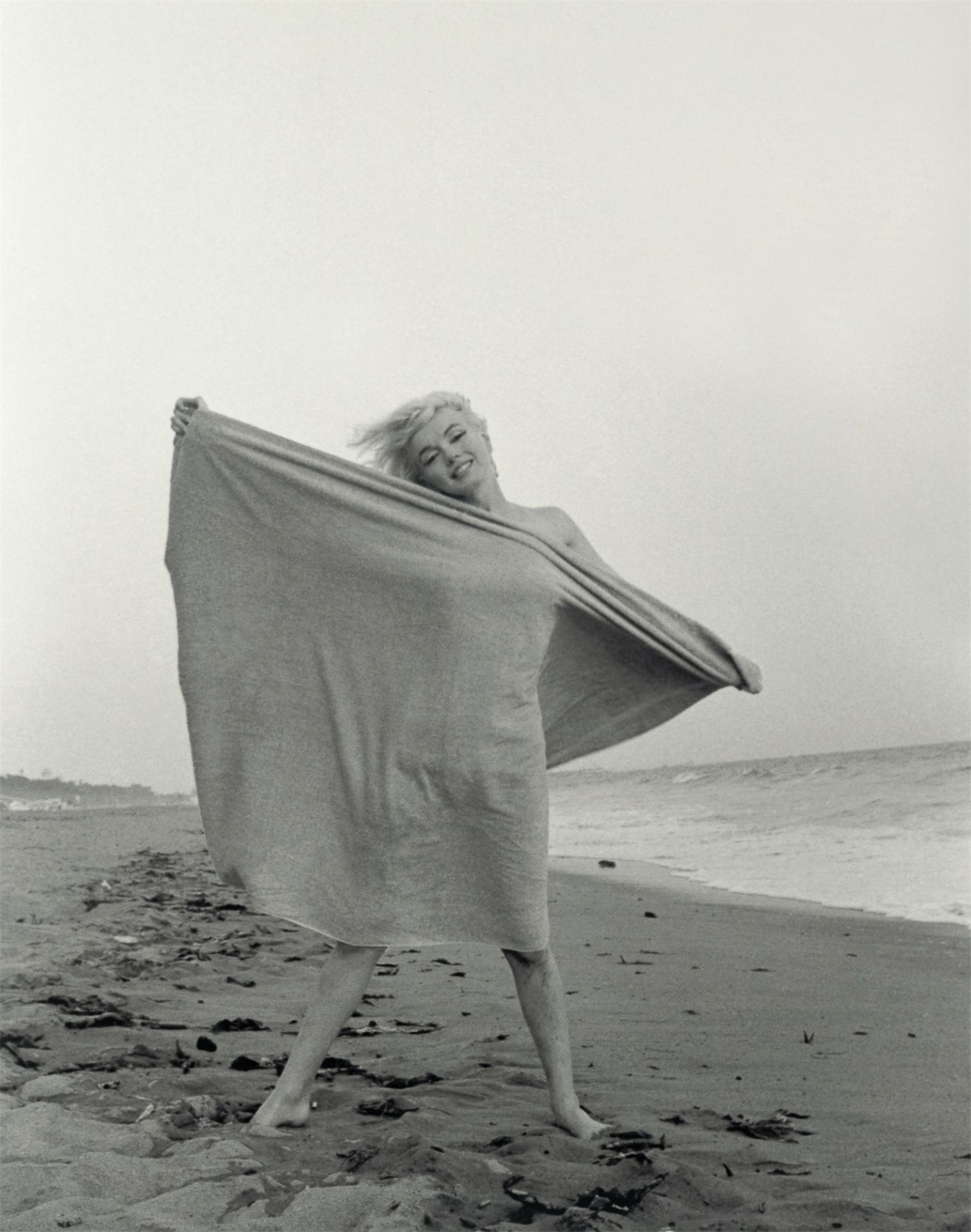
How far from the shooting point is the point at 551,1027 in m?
3.04

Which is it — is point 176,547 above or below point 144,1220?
above

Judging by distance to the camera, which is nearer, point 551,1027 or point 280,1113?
point 280,1113

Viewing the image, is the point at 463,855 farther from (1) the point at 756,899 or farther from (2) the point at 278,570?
(1) the point at 756,899

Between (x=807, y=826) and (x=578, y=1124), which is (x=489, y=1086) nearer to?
(x=578, y=1124)

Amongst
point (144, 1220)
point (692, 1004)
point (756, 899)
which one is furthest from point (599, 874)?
point (144, 1220)

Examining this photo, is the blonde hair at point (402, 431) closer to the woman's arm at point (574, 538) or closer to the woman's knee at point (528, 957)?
the woman's arm at point (574, 538)

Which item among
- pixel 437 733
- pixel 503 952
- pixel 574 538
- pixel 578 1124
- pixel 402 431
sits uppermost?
pixel 402 431

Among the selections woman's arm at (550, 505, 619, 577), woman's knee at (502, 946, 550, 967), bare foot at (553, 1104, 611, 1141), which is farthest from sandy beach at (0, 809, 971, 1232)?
woman's arm at (550, 505, 619, 577)

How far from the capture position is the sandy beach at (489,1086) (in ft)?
7.82

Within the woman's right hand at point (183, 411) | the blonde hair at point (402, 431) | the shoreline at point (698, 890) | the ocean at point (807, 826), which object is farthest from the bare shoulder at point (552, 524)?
the ocean at point (807, 826)

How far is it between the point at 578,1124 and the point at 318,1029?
2.23 feet

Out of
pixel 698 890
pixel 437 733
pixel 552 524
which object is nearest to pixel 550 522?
pixel 552 524

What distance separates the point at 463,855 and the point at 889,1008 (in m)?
1.99

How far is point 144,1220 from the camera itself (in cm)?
223
